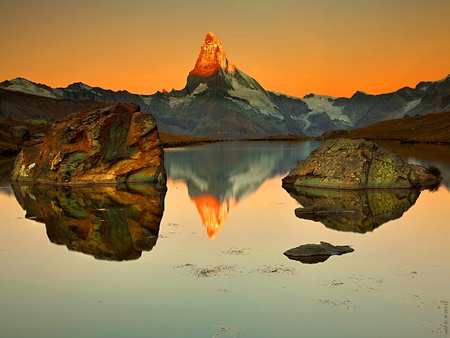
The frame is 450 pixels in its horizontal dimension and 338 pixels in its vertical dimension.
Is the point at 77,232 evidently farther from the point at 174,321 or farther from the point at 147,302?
the point at 174,321

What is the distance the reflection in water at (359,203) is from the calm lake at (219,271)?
0.46 feet

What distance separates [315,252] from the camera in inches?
673

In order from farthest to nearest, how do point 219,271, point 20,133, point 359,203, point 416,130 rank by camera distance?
1. point 416,130
2. point 20,133
3. point 359,203
4. point 219,271

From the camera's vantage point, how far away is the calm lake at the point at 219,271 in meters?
11.5

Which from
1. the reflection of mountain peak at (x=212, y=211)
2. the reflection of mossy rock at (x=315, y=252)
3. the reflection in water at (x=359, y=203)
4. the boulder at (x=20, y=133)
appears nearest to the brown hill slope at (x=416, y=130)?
the reflection in water at (x=359, y=203)

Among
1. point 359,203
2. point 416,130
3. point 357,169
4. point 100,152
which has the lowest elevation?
point 359,203

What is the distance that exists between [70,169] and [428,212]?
2563 cm

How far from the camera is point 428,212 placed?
2528 cm

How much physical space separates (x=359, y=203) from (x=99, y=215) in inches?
542

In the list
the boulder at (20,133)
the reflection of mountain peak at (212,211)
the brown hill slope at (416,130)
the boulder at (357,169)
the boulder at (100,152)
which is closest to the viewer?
the reflection of mountain peak at (212,211)

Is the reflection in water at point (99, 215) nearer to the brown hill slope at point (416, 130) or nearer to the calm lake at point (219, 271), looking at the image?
the calm lake at point (219, 271)

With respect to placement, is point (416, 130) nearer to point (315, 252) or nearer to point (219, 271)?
point (315, 252)

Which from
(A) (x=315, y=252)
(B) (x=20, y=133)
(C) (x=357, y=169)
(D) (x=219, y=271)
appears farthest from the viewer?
(B) (x=20, y=133)

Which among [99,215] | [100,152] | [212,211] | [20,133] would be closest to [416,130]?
[20,133]
